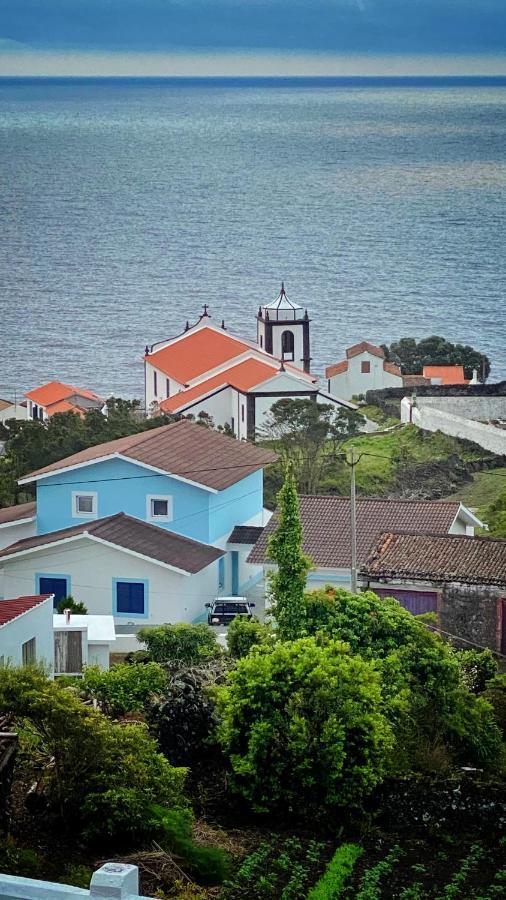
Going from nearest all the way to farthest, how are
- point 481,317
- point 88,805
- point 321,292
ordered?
point 88,805
point 481,317
point 321,292

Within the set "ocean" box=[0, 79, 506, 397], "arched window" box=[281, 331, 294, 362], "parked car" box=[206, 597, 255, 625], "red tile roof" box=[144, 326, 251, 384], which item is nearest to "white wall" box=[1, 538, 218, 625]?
"parked car" box=[206, 597, 255, 625]

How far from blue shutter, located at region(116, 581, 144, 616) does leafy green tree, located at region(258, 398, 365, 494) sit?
1623 cm

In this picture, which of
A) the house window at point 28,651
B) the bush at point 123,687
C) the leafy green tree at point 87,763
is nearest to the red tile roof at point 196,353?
the house window at point 28,651

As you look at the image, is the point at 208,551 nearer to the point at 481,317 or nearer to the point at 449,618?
the point at 449,618

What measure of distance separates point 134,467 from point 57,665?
30.4ft

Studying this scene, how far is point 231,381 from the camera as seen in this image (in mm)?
58531

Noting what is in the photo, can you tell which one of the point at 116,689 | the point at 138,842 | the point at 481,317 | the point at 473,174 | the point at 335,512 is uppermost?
the point at 473,174

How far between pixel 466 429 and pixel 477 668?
105 ft

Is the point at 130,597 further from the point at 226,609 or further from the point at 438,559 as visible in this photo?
the point at 438,559

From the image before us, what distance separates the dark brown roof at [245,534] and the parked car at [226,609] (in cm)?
249

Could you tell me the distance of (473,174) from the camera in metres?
195

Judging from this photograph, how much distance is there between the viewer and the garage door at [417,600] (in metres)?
19.5

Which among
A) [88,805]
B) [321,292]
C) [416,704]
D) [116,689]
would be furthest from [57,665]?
[321,292]

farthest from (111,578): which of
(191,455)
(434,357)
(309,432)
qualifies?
(434,357)
